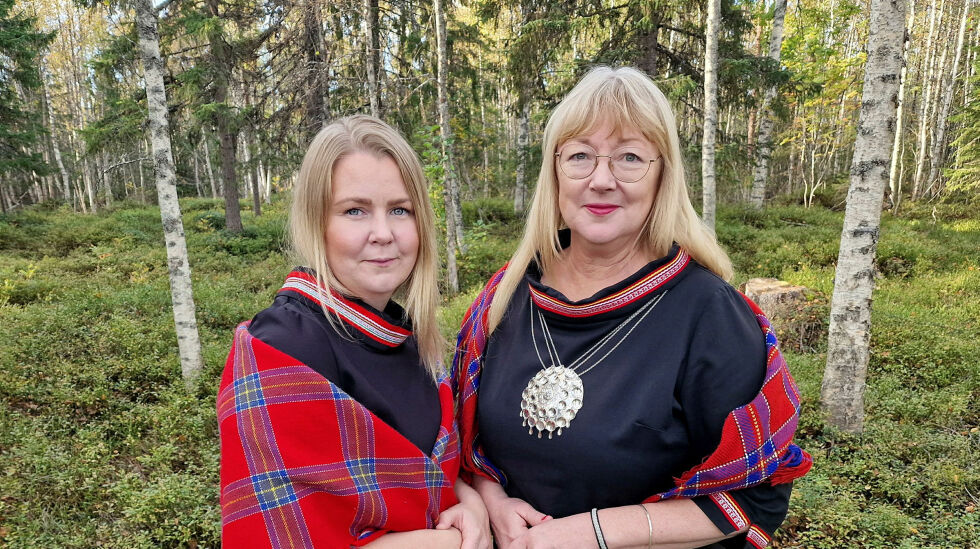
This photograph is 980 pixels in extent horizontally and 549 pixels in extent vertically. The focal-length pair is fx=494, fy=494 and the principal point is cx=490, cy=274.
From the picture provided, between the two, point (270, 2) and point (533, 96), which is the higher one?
point (270, 2)

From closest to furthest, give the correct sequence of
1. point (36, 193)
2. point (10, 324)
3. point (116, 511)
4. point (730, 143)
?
point (116, 511)
point (10, 324)
point (730, 143)
point (36, 193)

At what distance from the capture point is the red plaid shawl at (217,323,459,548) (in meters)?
1.34

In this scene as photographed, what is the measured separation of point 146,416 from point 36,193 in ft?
118

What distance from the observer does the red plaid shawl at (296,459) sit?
134 centimetres

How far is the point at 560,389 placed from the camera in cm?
171

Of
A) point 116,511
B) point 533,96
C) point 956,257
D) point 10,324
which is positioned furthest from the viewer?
point 533,96

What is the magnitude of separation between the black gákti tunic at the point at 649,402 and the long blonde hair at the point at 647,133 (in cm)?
9

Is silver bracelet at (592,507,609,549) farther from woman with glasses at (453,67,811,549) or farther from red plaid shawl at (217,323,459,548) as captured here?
red plaid shawl at (217,323,459,548)

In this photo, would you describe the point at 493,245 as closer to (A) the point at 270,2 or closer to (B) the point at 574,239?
(A) the point at 270,2

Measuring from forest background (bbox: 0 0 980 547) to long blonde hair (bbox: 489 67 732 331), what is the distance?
2896 mm

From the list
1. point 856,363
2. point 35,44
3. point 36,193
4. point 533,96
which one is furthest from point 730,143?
point 36,193

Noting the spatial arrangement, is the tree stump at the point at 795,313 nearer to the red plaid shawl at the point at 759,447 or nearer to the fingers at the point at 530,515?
the red plaid shawl at the point at 759,447

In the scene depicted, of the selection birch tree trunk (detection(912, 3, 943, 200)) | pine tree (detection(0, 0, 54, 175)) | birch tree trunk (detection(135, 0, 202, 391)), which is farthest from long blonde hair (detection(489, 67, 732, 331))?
birch tree trunk (detection(912, 3, 943, 200))

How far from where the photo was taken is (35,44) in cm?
1555
